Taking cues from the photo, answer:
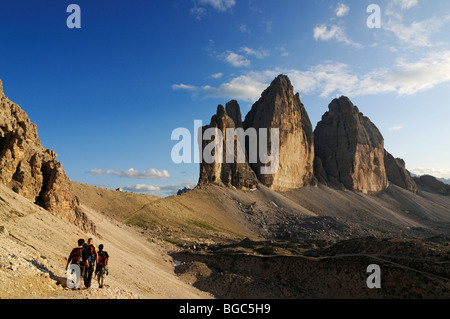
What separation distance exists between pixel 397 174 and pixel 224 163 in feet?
385

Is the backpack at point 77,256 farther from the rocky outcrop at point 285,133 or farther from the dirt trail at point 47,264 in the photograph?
the rocky outcrop at point 285,133

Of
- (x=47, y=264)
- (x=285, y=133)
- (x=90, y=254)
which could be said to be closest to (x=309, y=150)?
(x=285, y=133)

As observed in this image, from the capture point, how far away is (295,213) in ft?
284

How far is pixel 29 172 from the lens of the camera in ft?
76.5

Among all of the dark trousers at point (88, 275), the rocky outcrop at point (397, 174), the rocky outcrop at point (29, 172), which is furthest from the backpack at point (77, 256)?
the rocky outcrop at point (397, 174)

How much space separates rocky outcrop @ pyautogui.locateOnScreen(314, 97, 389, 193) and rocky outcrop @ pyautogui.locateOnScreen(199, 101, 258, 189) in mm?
51181

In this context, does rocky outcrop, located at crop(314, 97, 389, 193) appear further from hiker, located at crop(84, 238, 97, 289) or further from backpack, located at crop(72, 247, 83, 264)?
backpack, located at crop(72, 247, 83, 264)

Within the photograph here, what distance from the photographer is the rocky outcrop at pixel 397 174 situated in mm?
157375

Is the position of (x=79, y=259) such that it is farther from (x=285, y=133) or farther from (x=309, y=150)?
(x=309, y=150)

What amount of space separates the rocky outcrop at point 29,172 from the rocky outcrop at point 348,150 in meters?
121

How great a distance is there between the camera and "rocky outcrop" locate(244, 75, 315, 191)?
108438 millimetres

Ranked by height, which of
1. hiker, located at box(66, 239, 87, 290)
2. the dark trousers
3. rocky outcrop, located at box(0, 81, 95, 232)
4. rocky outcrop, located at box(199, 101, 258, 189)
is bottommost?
the dark trousers

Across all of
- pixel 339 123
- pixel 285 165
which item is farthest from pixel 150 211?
pixel 339 123

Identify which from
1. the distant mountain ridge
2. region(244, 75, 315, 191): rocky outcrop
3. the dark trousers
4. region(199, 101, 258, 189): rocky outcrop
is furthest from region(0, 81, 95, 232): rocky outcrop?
region(244, 75, 315, 191): rocky outcrop
